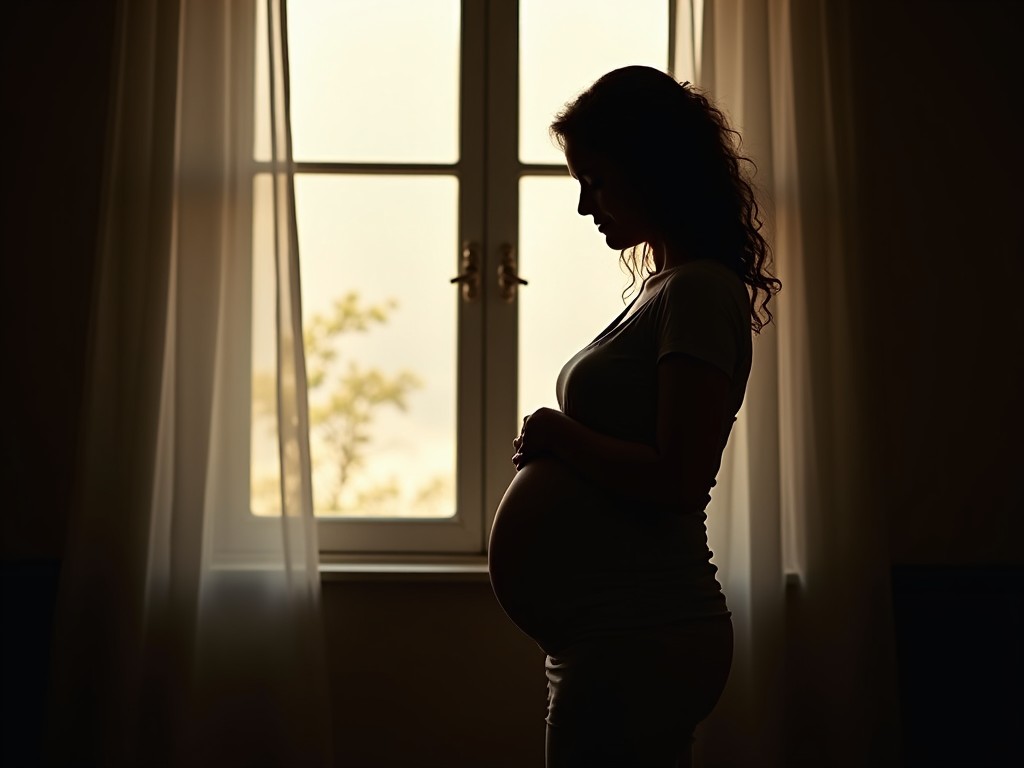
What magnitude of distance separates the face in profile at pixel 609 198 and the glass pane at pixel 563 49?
40.7 inches

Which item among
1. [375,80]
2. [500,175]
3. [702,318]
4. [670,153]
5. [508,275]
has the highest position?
[375,80]

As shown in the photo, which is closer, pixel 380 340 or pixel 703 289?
pixel 703 289

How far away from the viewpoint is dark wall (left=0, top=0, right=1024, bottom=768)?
6.77 ft

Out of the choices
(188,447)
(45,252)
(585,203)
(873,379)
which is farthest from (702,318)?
(45,252)

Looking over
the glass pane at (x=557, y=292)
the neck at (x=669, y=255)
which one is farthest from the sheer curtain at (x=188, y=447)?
the neck at (x=669, y=255)

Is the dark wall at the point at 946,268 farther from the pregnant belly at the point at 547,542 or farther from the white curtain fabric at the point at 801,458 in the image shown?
the pregnant belly at the point at 547,542

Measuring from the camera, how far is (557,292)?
2.24m

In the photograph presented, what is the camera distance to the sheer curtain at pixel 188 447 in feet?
6.21

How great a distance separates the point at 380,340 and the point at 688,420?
51.4 inches

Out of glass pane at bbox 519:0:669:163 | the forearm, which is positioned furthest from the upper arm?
glass pane at bbox 519:0:669:163

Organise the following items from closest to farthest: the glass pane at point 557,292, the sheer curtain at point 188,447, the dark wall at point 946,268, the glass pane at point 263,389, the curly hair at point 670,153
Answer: the curly hair at point 670,153, the sheer curtain at point 188,447, the glass pane at point 263,389, the dark wall at point 946,268, the glass pane at point 557,292

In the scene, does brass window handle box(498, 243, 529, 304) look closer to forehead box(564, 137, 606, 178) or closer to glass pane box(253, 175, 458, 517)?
glass pane box(253, 175, 458, 517)

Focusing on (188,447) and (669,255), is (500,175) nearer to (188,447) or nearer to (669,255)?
(188,447)

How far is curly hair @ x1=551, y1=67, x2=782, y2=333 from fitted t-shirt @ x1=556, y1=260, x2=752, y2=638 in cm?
7
